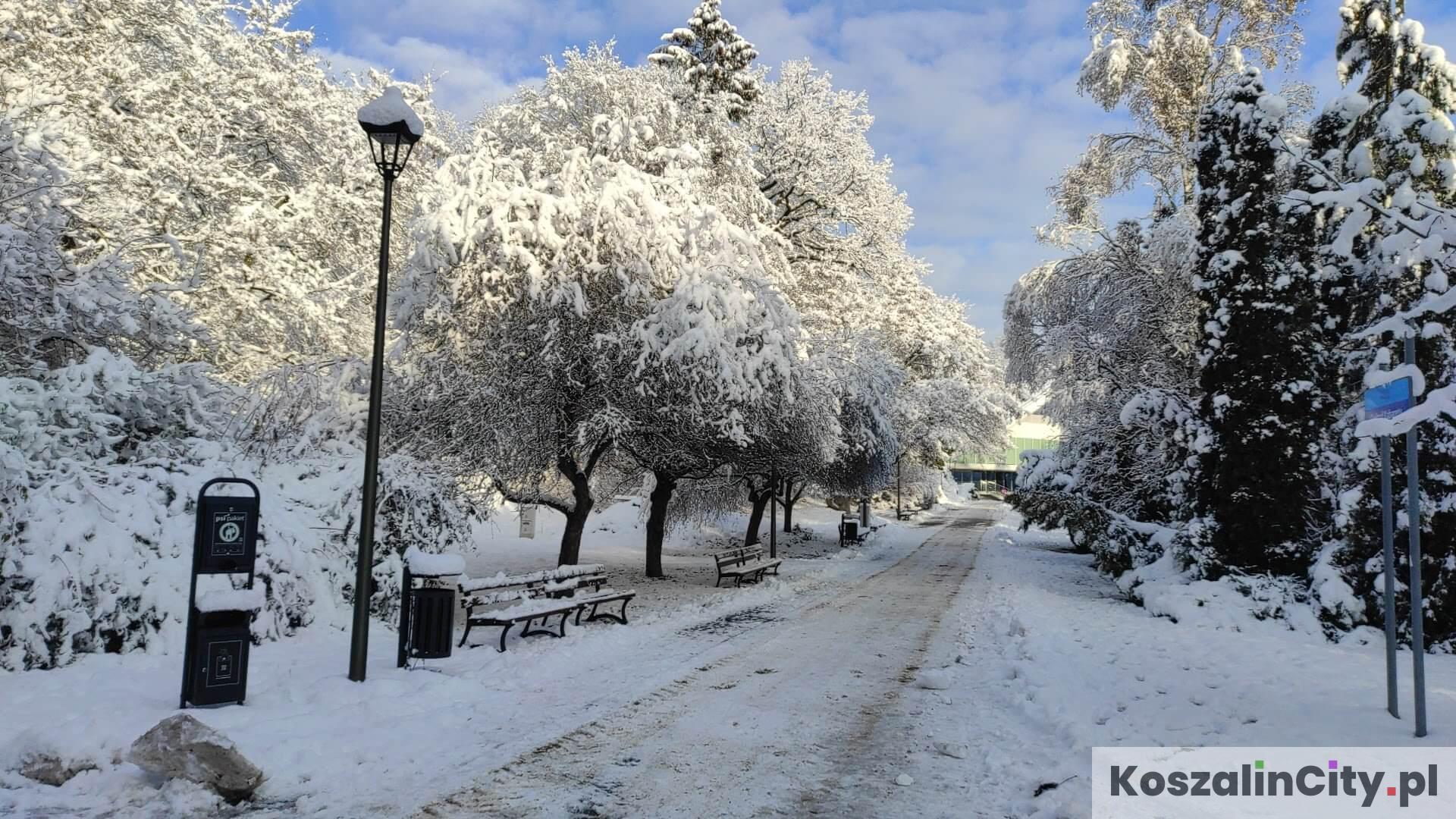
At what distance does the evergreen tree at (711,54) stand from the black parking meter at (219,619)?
23126 mm

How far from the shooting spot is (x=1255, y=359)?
12.5 m

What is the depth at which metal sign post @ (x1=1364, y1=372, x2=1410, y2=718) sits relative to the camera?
557 cm

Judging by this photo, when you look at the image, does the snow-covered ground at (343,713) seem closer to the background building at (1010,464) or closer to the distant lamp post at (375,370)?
the distant lamp post at (375,370)

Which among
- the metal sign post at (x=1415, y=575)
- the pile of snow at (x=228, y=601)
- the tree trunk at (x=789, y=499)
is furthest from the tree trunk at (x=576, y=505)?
the tree trunk at (x=789, y=499)

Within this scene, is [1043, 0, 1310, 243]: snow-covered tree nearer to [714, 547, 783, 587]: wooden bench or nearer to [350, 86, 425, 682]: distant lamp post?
[714, 547, 783, 587]: wooden bench

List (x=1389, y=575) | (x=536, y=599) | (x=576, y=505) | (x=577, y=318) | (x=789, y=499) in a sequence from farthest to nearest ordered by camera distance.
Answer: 1. (x=789, y=499)
2. (x=576, y=505)
3. (x=577, y=318)
4. (x=536, y=599)
5. (x=1389, y=575)

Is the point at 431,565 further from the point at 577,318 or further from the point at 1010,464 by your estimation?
the point at 1010,464

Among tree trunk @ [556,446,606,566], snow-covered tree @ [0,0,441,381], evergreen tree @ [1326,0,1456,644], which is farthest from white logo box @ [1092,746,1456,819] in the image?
snow-covered tree @ [0,0,441,381]

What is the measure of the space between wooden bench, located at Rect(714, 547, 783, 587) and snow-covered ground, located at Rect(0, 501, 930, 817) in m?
4.80

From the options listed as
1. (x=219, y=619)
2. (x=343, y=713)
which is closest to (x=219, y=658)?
(x=219, y=619)

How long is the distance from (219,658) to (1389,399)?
8772 mm

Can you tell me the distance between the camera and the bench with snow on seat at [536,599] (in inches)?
373

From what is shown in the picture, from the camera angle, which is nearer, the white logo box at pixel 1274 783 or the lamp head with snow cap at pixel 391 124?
the white logo box at pixel 1274 783

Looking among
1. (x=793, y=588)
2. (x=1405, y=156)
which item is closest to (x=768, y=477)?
(x=793, y=588)
